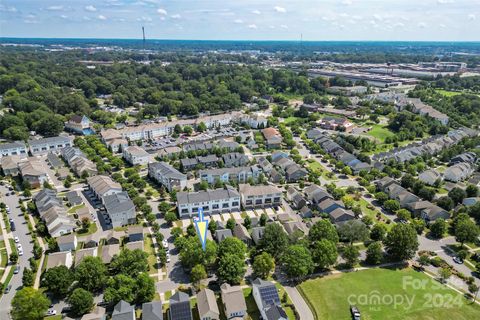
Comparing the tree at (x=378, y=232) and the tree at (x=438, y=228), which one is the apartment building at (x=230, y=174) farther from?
the tree at (x=438, y=228)

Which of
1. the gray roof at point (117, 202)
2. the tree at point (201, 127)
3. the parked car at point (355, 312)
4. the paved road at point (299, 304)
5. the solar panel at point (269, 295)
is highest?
the tree at point (201, 127)

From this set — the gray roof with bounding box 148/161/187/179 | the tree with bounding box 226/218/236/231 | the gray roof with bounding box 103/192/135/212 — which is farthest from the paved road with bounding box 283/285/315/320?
the gray roof with bounding box 148/161/187/179

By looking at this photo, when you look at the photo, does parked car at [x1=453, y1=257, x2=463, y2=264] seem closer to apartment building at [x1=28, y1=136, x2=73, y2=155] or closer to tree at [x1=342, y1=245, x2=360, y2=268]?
tree at [x1=342, y1=245, x2=360, y2=268]

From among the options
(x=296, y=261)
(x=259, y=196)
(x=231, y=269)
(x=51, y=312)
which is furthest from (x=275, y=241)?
(x=51, y=312)

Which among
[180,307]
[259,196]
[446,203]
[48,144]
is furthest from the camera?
[48,144]

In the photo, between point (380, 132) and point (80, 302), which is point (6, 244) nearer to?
point (80, 302)

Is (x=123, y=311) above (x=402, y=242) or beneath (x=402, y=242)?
beneath

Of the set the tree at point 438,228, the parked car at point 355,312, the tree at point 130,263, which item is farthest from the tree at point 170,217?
the tree at point 438,228
